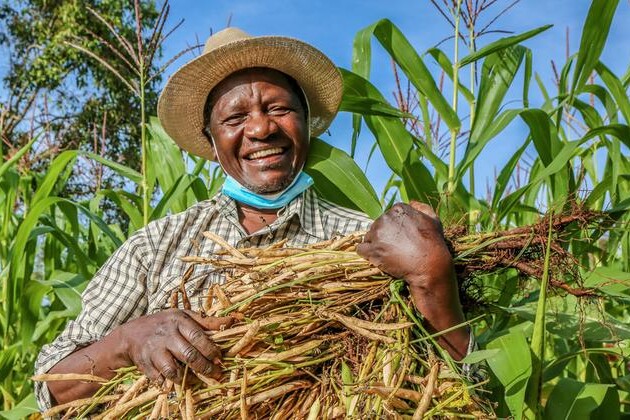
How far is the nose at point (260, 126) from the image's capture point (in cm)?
160

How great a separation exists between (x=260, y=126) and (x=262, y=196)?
167 mm

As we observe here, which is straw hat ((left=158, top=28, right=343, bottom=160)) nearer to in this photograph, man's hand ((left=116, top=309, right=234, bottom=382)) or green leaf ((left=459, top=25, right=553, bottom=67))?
green leaf ((left=459, top=25, right=553, bottom=67))

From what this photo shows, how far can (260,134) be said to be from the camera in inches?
63.0

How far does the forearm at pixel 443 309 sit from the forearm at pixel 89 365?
1.64ft

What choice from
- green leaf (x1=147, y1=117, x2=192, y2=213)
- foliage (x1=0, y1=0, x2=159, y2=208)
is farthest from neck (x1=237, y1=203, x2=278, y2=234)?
foliage (x1=0, y1=0, x2=159, y2=208)

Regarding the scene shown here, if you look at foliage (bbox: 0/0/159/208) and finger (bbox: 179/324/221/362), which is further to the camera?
foliage (bbox: 0/0/159/208)

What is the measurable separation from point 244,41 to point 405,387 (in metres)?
1.00

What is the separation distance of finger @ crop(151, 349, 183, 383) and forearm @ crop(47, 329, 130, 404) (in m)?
0.15

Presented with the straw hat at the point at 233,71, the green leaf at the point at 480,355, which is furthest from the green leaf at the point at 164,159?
the green leaf at the point at 480,355

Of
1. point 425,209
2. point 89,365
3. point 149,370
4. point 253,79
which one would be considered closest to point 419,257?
point 425,209

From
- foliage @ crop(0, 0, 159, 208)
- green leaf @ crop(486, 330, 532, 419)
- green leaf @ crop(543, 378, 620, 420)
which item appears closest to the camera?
green leaf @ crop(486, 330, 532, 419)

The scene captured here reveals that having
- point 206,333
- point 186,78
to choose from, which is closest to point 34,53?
point 186,78

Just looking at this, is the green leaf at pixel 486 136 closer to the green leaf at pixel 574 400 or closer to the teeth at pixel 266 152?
the teeth at pixel 266 152

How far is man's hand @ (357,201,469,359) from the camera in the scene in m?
0.99
